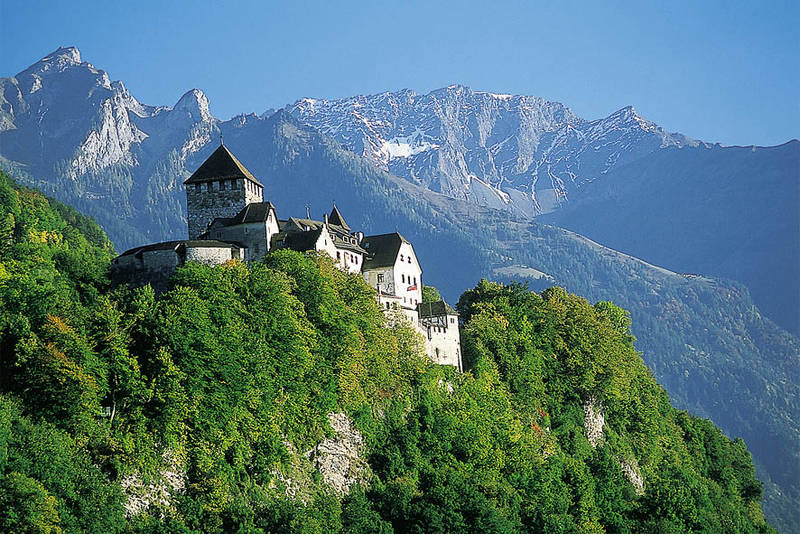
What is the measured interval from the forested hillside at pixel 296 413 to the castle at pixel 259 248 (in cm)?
316

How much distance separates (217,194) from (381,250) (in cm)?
1669

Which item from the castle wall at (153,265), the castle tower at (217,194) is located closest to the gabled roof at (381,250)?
the castle tower at (217,194)

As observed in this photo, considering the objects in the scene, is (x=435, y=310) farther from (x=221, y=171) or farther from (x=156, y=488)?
(x=156, y=488)

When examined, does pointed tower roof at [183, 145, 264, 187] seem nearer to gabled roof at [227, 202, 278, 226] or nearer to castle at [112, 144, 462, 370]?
castle at [112, 144, 462, 370]

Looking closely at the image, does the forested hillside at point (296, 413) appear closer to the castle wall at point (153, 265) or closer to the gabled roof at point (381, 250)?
the castle wall at point (153, 265)

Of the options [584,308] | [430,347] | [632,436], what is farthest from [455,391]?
[632,436]

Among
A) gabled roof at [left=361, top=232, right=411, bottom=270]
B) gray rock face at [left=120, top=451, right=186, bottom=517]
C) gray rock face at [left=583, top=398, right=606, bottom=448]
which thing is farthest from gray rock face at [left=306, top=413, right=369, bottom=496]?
gray rock face at [left=583, top=398, right=606, bottom=448]

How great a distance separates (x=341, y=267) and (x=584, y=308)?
29.5 metres

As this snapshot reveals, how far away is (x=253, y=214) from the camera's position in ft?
258

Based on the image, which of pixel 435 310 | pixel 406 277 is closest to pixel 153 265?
pixel 435 310

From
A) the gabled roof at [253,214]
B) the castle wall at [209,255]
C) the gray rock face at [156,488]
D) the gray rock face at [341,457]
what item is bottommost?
the gray rock face at [156,488]

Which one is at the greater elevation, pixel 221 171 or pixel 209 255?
pixel 221 171

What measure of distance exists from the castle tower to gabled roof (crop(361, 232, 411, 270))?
12667 millimetres

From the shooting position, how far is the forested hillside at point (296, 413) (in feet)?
167
